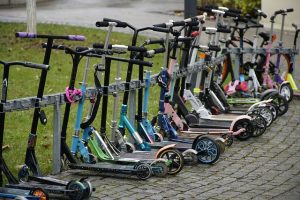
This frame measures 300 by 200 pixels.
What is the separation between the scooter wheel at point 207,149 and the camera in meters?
7.67

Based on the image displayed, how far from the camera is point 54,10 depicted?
910 inches

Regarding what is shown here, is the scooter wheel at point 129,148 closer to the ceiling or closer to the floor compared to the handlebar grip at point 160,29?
closer to the floor

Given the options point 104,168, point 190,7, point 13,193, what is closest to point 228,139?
point 104,168

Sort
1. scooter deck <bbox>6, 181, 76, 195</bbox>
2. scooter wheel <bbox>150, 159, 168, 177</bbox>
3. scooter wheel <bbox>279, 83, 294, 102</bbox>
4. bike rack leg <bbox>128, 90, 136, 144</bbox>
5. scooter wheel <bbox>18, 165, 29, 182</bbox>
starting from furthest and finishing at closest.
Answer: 1. scooter wheel <bbox>279, 83, 294, 102</bbox>
2. bike rack leg <bbox>128, 90, 136, 144</bbox>
3. scooter wheel <bbox>150, 159, 168, 177</bbox>
4. scooter wheel <bbox>18, 165, 29, 182</bbox>
5. scooter deck <bbox>6, 181, 76, 195</bbox>

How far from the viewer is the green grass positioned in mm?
8094

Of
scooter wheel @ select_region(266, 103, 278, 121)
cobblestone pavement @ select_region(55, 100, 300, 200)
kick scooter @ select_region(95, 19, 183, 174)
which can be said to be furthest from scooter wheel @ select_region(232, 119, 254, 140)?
kick scooter @ select_region(95, 19, 183, 174)

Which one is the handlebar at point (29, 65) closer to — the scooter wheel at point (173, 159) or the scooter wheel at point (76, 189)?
the scooter wheel at point (76, 189)

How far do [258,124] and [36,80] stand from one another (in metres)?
4.52

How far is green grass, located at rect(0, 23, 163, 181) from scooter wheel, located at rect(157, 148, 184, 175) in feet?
3.92

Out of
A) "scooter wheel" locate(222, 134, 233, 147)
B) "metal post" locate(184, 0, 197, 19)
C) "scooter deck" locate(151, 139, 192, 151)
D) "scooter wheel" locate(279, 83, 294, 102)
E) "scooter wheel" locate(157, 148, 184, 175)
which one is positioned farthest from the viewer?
"scooter wheel" locate(279, 83, 294, 102)

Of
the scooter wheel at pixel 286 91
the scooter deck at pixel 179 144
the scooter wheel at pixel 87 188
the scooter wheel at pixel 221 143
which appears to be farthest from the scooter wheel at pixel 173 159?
the scooter wheel at pixel 286 91

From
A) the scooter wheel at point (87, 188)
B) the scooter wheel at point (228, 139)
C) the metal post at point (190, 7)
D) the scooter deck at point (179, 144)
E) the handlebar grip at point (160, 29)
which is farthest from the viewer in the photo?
the metal post at point (190, 7)

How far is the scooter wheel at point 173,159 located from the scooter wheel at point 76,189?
1.28 meters

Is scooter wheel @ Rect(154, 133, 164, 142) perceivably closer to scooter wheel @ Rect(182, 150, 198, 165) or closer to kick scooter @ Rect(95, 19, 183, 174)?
kick scooter @ Rect(95, 19, 183, 174)
